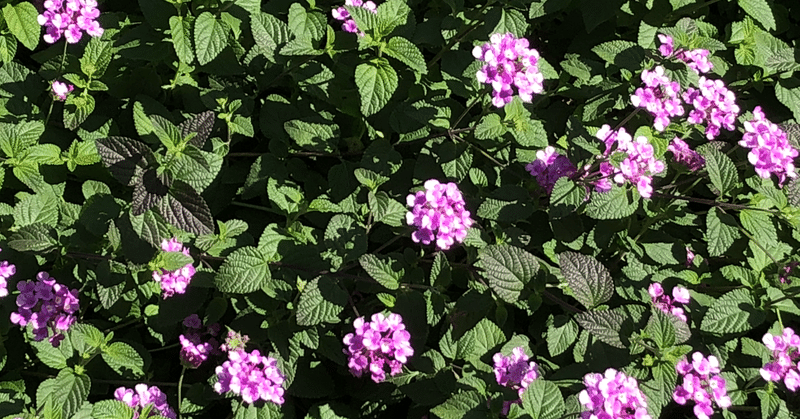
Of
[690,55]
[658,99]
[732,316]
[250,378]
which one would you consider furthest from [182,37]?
[732,316]

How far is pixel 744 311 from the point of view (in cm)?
283

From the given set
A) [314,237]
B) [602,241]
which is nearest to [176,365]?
[314,237]

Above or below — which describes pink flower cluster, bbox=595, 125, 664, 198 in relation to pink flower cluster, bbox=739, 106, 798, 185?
above

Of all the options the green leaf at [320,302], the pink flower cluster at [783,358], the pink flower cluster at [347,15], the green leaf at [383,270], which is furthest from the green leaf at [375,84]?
the pink flower cluster at [783,358]

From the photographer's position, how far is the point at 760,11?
3.39 m

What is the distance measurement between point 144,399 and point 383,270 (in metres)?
1.02

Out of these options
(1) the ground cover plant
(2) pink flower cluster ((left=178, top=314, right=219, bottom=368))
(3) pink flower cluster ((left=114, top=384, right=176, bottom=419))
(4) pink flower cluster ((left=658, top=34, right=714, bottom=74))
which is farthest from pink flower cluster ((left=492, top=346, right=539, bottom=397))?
(4) pink flower cluster ((left=658, top=34, right=714, bottom=74))

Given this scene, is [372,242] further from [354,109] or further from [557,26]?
[557,26]

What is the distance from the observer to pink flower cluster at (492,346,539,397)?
8.32 feet

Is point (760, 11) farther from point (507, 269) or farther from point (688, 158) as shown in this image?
point (507, 269)

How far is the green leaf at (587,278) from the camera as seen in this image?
8.56 ft

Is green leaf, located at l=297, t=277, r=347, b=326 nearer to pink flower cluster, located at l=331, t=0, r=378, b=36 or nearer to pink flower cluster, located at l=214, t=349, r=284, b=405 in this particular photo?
pink flower cluster, located at l=214, t=349, r=284, b=405

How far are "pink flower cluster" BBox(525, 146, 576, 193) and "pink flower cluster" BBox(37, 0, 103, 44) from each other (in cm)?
196

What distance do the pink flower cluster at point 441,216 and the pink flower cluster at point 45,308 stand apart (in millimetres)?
1403
